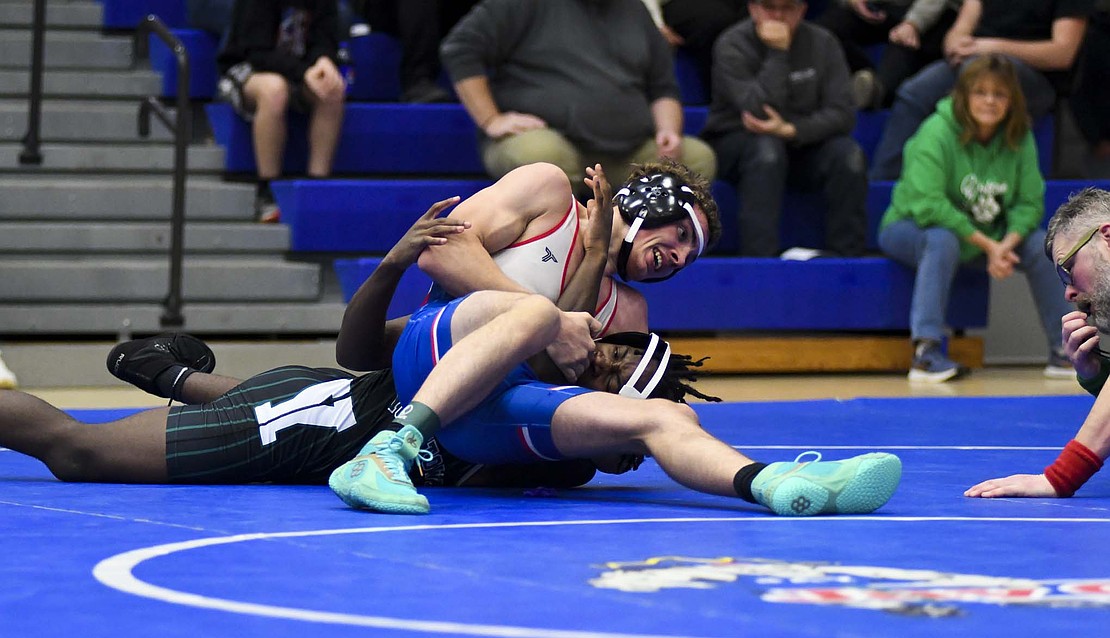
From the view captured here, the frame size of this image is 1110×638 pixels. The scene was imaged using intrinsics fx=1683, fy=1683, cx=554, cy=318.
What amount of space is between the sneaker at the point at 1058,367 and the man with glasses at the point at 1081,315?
3.78m

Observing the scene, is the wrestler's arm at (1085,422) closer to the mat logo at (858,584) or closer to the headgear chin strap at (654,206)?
the headgear chin strap at (654,206)

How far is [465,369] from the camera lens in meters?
3.28

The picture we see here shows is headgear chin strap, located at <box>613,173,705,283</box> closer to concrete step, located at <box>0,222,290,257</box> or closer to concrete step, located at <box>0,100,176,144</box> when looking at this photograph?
concrete step, located at <box>0,222,290,257</box>

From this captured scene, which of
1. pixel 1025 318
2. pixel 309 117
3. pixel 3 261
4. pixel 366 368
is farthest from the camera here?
pixel 1025 318

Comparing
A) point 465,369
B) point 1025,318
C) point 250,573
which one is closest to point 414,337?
point 465,369

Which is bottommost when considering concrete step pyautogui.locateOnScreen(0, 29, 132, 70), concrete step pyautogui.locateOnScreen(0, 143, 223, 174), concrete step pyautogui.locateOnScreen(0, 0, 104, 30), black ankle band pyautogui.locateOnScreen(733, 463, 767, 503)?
black ankle band pyautogui.locateOnScreen(733, 463, 767, 503)

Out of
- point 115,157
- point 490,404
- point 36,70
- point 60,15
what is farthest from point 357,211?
point 490,404

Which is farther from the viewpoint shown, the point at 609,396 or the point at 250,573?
the point at 609,396

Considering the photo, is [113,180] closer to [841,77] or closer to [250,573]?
[841,77]

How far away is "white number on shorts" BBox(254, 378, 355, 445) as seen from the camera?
3602 mm

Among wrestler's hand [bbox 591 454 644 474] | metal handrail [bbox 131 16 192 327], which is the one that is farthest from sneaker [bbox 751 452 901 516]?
metal handrail [bbox 131 16 192 327]

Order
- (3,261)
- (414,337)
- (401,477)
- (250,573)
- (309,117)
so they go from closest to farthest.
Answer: (250,573)
(401,477)
(414,337)
(3,261)
(309,117)

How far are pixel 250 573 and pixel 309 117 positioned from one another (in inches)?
205

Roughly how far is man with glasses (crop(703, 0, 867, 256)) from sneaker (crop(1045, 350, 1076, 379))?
37.7 inches
